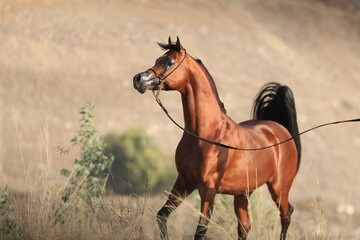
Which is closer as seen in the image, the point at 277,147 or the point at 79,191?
the point at 79,191

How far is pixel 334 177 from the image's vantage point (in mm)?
21875

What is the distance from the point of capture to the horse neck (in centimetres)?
639

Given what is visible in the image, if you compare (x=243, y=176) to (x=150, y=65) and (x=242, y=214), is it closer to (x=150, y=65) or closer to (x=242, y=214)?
(x=242, y=214)

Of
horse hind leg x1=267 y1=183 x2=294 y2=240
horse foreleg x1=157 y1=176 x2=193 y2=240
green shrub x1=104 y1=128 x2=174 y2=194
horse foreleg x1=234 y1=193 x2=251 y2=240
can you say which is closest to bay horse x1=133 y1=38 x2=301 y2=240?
horse foreleg x1=157 y1=176 x2=193 y2=240

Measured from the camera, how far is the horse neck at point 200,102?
639cm

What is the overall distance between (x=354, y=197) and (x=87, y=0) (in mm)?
14860

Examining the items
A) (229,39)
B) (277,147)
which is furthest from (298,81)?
(277,147)

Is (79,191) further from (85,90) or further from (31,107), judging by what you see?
(85,90)

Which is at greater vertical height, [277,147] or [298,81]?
[277,147]

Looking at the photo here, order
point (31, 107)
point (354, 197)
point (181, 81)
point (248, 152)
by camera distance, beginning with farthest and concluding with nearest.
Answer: point (31, 107)
point (354, 197)
point (248, 152)
point (181, 81)

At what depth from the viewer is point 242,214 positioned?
7492mm

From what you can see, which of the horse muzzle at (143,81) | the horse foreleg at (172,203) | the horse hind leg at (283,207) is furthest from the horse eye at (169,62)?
the horse hind leg at (283,207)

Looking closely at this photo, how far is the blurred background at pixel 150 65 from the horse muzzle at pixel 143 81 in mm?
10380

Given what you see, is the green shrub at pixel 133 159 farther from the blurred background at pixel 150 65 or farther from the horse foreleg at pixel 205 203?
the horse foreleg at pixel 205 203
